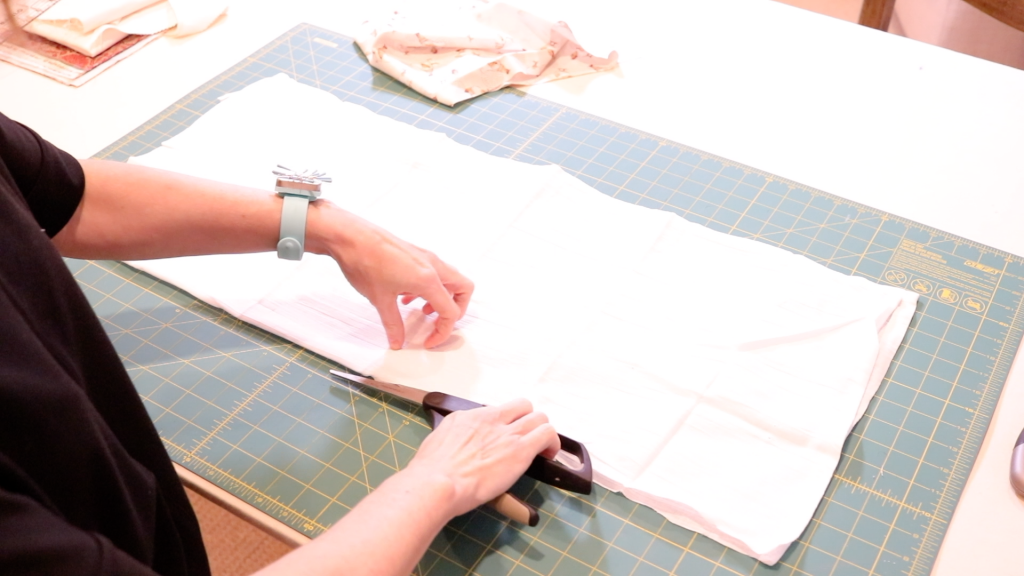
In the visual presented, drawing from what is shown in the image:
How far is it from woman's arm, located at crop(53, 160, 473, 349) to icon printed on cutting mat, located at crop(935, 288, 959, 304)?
61 cm

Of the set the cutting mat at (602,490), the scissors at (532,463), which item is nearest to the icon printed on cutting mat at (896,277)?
the cutting mat at (602,490)

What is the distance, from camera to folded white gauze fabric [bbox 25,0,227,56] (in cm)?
154

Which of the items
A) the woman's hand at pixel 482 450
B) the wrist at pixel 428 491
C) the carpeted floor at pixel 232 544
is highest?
the wrist at pixel 428 491

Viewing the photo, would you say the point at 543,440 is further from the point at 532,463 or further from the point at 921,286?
the point at 921,286

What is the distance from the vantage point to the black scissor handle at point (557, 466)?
853 mm

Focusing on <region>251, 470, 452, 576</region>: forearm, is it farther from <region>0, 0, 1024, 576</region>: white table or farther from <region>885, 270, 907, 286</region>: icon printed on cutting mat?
<region>0, 0, 1024, 576</region>: white table

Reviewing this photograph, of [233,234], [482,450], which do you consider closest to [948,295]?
[482,450]

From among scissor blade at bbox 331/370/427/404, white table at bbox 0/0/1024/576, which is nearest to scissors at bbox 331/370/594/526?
scissor blade at bbox 331/370/427/404

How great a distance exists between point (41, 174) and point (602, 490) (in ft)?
2.19

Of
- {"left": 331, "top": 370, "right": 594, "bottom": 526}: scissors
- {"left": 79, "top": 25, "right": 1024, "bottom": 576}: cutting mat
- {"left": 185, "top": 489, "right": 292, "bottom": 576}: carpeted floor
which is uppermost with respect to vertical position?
{"left": 331, "top": 370, "right": 594, "bottom": 526}: scissors

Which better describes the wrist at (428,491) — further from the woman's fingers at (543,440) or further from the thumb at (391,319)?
the thumb at (391,319)

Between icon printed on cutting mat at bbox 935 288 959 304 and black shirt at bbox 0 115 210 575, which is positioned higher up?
black shirt at bbox 0 115 210 575

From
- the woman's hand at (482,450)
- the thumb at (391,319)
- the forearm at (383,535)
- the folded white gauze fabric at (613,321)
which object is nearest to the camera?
the forearm at (383,535)

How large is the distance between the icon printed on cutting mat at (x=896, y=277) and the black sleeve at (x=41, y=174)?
39.1 inches
